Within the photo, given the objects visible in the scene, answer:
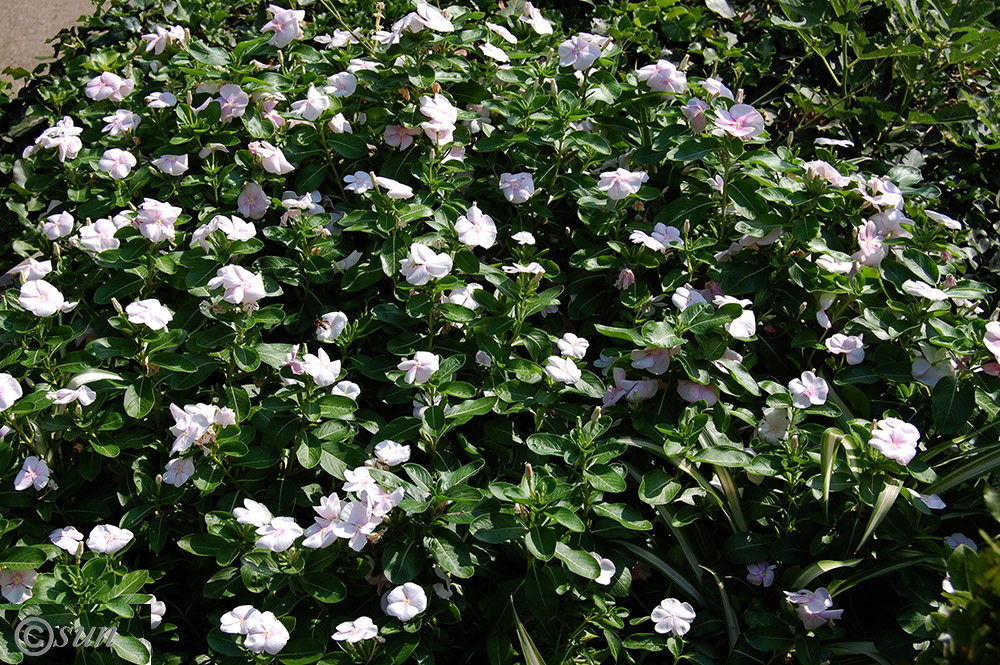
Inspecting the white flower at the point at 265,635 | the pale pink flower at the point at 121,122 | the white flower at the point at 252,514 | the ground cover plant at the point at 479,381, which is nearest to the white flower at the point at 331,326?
the ground cover plant at the point at 479,381

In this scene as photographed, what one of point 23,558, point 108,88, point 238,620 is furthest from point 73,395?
point 108,88

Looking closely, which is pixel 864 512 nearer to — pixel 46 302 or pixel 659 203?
Answer: pixel 659 203

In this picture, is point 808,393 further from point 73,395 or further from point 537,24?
point 73,395

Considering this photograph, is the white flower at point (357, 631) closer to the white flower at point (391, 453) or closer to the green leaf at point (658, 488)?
the white flower at point (391, 453)

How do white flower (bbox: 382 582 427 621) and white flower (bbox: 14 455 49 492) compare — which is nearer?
white flower (bbox: 382 582 427 621)

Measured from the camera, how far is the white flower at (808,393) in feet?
6.89

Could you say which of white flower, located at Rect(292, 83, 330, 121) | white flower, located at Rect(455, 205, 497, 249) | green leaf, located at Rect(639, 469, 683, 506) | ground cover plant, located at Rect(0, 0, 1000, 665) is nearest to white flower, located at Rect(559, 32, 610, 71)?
ground cover plant, located at Rect(0, 0, 1000, 665)

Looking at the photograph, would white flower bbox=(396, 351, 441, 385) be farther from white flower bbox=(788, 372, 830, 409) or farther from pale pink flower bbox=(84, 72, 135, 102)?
pale pink flower bbox=(84, 72, 135, 102)

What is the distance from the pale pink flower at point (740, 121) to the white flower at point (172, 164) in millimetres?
1557

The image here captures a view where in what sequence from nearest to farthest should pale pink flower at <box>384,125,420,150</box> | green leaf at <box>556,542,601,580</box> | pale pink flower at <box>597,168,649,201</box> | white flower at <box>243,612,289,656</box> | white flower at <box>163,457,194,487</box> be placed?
white flower at <box>243,612,289,656</box>
green leaf at <box>556,542,601,580</box>
white flower at <box>163,457,194,487</box>
pale pink flower at <box>597,168,649,201</box>
pale pink flower at <box>384,125,420,150</box>

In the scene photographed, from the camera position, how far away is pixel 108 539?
1915mm

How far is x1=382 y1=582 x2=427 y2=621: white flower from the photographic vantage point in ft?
5.81

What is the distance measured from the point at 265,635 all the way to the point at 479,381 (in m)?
0.81

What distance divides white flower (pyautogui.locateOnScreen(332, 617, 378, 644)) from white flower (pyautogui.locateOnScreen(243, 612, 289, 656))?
0.11 meters
